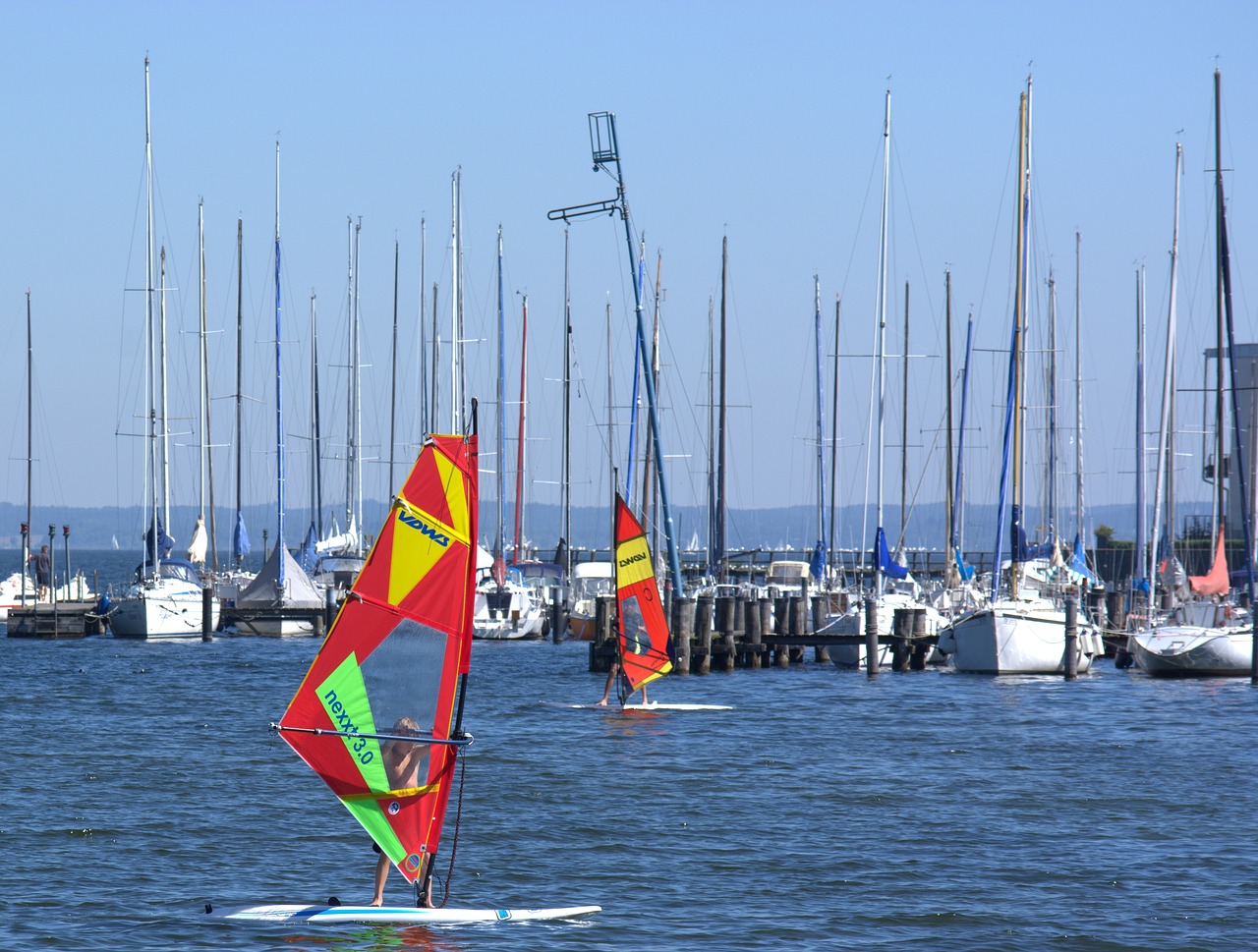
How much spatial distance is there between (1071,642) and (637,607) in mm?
10850

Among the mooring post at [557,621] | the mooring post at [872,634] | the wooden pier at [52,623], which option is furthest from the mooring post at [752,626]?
the wooden pier at [52,623]

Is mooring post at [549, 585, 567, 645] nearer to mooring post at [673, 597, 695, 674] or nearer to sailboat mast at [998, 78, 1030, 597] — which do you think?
mooring post at [673, 597, 695, 674]

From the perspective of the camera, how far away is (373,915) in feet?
43.3

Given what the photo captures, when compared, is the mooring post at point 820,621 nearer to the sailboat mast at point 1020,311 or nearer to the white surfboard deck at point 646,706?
the sailboat mast at point 1020,311

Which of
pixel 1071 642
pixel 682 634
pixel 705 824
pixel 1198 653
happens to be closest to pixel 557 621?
pixel 682 634

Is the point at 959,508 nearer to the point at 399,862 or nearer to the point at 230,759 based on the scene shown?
the point at 230,759

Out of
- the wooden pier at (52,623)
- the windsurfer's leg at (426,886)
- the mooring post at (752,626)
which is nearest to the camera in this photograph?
the windsurfer's leg at (426,886)

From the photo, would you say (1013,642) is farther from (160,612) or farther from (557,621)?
(160,612)

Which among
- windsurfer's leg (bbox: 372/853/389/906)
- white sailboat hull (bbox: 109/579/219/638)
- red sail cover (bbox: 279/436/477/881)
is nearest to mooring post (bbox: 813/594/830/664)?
white sailboat hull (bbox: 109/579/219/638)

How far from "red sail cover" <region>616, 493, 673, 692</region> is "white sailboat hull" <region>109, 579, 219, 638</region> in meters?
21.7

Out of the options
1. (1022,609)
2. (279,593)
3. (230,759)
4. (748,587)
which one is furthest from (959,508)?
(230,759)

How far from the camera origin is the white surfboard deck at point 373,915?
43.4ft

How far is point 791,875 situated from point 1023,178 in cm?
2369

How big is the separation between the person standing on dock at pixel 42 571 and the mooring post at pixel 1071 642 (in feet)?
107
